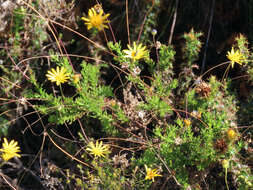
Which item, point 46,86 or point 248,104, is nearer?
point 248,104

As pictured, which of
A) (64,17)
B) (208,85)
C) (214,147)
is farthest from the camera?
(64,17)

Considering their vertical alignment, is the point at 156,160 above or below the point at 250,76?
below

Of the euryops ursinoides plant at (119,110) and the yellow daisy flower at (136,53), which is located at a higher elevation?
the yellow daisy flower at (136,53)

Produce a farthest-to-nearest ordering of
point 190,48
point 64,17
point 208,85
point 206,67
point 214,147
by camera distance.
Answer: point 206,67 → point 64,17 → point 190,48 → point 208,85 → point 214,147

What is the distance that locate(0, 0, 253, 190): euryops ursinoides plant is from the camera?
1758 mm

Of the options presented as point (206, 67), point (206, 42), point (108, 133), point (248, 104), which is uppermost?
point (206, 42)

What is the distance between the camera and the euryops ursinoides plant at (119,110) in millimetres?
1758

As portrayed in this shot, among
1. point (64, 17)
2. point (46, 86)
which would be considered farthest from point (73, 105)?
Result: point (64, 17)

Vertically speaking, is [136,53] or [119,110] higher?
[136,53]

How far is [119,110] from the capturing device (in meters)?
1.89

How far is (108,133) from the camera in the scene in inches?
78.7

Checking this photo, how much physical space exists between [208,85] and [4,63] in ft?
4.91

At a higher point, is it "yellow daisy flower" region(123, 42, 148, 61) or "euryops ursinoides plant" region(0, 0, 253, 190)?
"yellow daisy flower" region(123, 42, 148, 61)

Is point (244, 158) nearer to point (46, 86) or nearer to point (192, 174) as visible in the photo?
point (192, 174)
